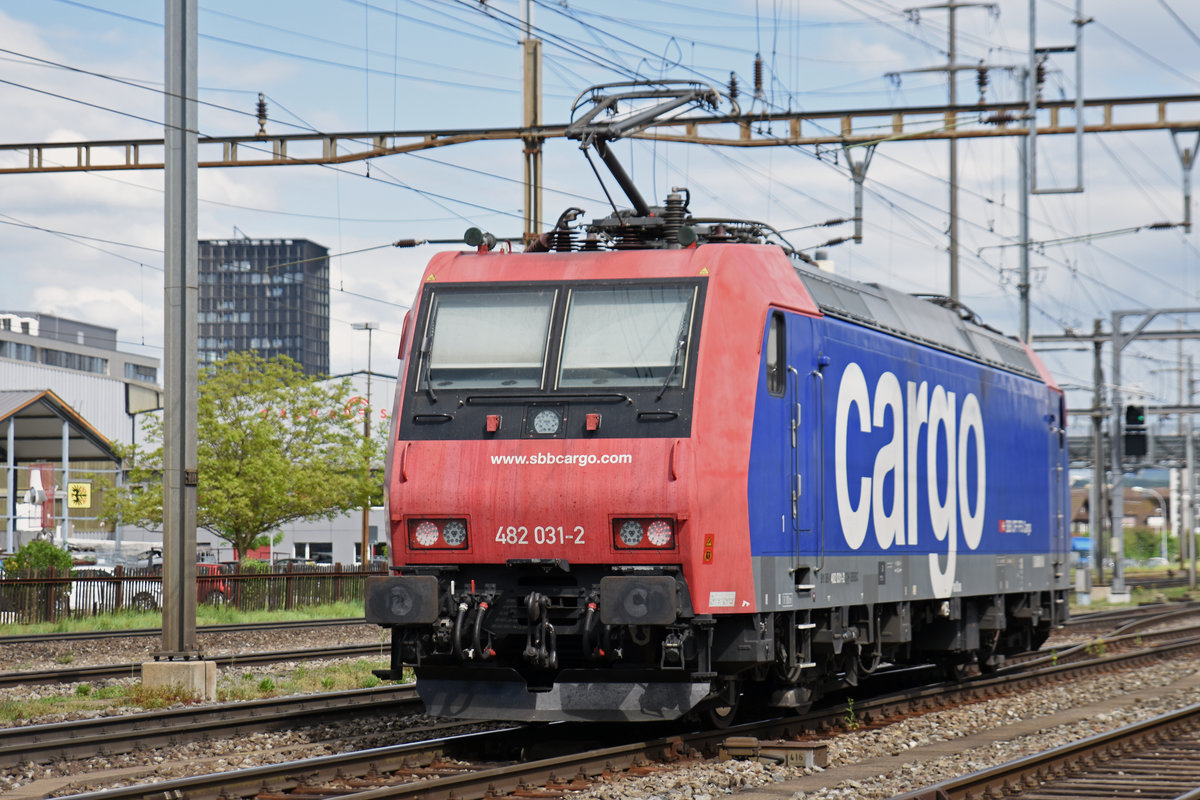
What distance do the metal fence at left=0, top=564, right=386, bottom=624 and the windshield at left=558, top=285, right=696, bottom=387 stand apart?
50.8 ft

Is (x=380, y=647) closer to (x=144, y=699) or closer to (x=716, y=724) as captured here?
(x=144, y=699)

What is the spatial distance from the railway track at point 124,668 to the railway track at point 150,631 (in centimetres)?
68

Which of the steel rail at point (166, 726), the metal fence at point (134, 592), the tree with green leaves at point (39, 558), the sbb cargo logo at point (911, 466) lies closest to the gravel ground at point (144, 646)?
the metal fence at point (134, 592)

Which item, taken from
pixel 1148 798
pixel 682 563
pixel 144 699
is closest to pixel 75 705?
pixel 144 699

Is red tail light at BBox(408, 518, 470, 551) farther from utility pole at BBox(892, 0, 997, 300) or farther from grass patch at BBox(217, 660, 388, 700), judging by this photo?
utility pole at BBox(892, 0, 997, 300)

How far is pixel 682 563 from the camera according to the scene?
10.6m

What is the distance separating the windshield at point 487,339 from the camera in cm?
1138

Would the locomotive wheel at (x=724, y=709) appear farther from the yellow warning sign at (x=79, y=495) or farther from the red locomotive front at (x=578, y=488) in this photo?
the yellow warning sign at (x=79, y=495)

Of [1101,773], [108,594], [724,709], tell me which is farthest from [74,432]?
[1101,773]

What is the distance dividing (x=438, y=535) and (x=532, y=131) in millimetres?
13730

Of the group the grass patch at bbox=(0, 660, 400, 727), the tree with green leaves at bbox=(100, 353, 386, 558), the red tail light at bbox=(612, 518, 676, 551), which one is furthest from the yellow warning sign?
the red tail light at bbox=(612, 518, 676, 551)

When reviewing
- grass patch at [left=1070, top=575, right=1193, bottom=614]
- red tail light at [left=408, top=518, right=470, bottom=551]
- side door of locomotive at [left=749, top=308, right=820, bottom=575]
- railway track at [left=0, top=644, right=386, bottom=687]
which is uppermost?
side door of locomotive at [left=749, top=308, right=820, bottom=575]

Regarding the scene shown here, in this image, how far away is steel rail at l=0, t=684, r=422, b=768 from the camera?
36.4 ft

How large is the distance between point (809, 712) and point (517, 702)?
4174 mm
